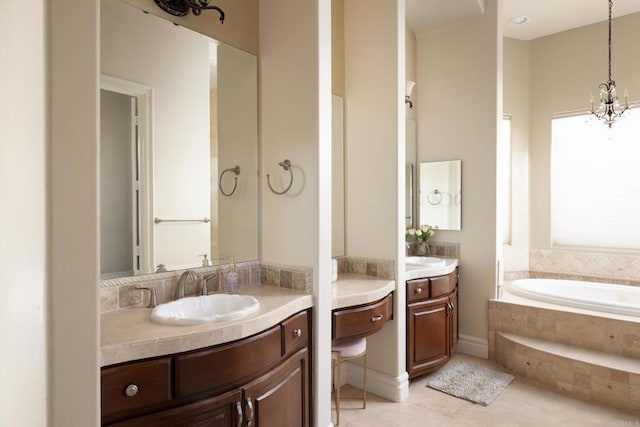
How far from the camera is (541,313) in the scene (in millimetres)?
3154

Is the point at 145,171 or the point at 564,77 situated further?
the point at 564,77

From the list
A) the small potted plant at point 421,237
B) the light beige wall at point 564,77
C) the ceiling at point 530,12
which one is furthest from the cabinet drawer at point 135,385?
the light beige wall at point 564,77

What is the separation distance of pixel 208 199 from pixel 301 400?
116cm

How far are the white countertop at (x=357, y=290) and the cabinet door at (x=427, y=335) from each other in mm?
378

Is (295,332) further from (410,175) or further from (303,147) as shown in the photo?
(410,175)

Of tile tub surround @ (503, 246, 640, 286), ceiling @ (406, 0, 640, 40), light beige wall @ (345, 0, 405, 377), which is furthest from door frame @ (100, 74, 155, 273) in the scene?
tile tub surround @ (503, 246, 640, 286)

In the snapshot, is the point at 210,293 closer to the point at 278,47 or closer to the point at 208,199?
the point at 208,199

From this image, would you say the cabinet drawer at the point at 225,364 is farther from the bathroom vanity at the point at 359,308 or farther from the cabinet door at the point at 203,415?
the bathroom vanity at the point at 359,308

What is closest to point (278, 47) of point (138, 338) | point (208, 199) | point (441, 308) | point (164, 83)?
point (164, 83)

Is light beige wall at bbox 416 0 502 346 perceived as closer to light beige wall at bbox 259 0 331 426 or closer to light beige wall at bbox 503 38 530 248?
light beige wall at bbox 503 38 530 248

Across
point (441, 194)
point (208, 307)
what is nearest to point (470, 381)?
point (441, 194)

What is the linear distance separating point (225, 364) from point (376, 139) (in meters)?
1.90

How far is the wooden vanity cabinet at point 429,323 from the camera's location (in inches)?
110

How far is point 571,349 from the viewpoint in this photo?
9.58 ft
